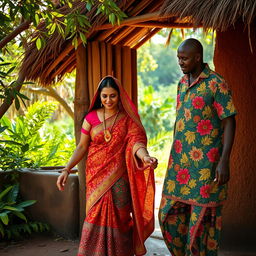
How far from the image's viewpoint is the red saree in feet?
16.4

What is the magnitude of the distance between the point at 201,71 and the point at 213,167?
0.79 meters

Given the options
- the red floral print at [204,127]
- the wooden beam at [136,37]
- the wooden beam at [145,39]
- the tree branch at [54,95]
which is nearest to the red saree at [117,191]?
the red floral print at [204,127]

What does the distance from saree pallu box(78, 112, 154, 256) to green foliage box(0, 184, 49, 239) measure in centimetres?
164

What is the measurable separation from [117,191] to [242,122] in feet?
4.91

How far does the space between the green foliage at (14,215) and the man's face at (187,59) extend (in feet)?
9.44

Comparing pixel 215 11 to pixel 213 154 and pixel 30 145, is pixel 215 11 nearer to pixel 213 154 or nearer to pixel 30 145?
pixel 213 154

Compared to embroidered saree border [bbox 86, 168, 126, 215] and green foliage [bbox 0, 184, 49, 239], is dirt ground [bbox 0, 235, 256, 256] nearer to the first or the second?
green foliage [bbox 0, 184, 49, 239]

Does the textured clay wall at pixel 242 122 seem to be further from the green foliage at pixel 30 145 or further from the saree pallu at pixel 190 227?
the green foliage at pixel 30 145

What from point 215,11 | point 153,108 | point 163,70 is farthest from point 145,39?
point 163,70

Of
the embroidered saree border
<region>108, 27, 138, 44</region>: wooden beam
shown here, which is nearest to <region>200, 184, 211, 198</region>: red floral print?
the embroidered saree border

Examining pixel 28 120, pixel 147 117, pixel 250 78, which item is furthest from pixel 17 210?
pixel 147 117

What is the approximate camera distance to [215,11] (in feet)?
15.6

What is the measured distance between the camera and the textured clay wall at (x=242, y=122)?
5.60 m

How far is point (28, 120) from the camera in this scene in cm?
858
